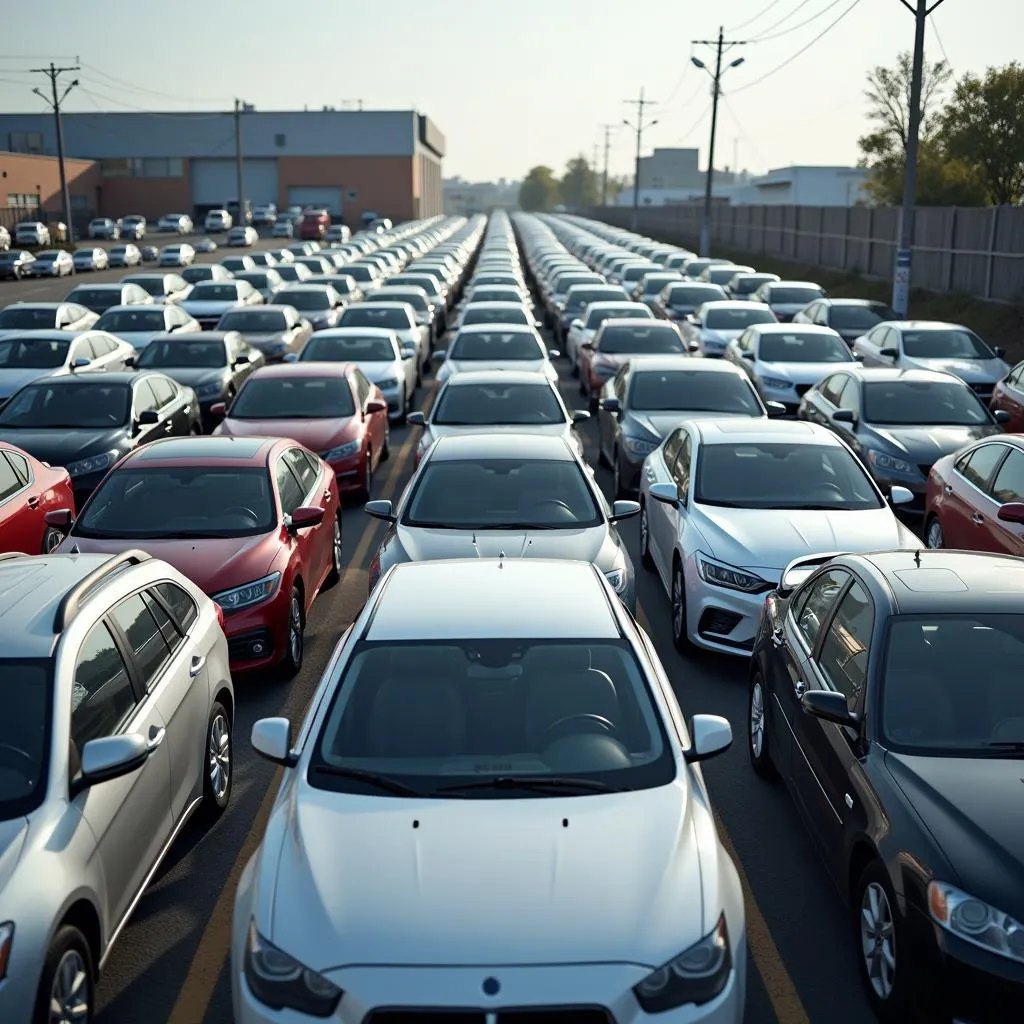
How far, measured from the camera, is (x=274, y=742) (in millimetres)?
5102

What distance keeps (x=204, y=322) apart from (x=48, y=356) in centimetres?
916

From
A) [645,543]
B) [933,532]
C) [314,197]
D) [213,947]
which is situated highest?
[314,197]

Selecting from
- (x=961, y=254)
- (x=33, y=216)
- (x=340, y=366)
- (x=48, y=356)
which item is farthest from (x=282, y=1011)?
(x=33, y=216)

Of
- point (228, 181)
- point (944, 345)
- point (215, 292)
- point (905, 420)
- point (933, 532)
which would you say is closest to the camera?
point (933, 532)

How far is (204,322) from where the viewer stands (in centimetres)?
2805

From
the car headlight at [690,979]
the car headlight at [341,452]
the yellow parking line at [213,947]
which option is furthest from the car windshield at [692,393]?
the car headlight at [690,979]

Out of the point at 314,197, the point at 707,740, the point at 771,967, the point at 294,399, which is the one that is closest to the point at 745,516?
the point at 771,967

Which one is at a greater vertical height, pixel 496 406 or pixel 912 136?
pixel 912 136

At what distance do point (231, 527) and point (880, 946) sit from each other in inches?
222

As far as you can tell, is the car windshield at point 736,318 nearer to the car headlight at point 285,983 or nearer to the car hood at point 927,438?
the car hood at point 927,438

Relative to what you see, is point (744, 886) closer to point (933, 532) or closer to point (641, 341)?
point (933, 532)

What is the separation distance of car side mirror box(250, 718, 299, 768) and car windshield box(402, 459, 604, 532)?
400 centimetres

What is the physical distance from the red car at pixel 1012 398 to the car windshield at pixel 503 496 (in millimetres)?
7761

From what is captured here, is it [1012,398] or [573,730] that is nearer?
[573,730]
